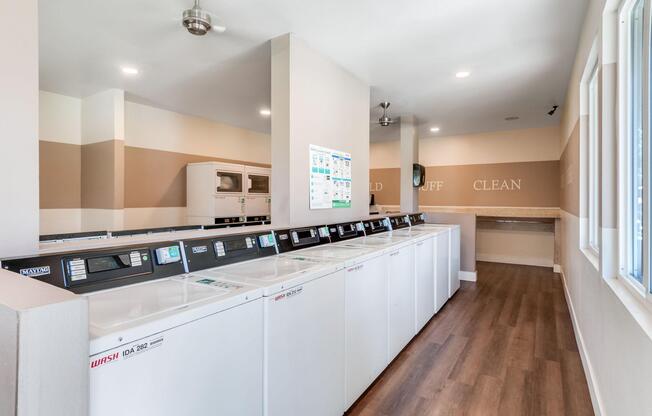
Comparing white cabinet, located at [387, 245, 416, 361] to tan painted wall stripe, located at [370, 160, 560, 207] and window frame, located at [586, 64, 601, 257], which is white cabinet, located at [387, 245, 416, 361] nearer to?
window frame, located at [586, 64, 601, 257]

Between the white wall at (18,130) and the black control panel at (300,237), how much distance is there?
1238mm

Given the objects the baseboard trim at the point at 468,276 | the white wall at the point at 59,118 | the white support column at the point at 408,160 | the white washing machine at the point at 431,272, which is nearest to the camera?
the white washing machine at the point at 431,272

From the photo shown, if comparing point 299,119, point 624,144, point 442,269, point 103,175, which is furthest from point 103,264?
point 103,175

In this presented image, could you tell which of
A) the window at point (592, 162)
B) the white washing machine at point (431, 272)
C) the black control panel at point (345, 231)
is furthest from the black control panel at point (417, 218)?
the window at point (592, 162)

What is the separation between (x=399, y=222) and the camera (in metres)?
4.17

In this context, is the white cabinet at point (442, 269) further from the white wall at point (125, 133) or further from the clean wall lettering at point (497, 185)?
the white wall at point (125, 133)

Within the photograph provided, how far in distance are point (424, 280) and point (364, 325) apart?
4.37 feet

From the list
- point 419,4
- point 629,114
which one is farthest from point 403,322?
point 419,4

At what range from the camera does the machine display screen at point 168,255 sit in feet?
4.76

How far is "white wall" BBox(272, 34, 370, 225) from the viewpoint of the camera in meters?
2.66

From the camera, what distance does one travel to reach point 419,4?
227cm

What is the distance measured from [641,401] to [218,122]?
591cm

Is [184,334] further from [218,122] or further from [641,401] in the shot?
[218,122]

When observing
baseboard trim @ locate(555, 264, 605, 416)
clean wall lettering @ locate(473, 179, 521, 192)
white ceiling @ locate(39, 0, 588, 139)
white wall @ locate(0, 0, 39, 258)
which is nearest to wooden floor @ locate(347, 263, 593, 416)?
baseboard trim @ locate(555, 264, 605, 416)
